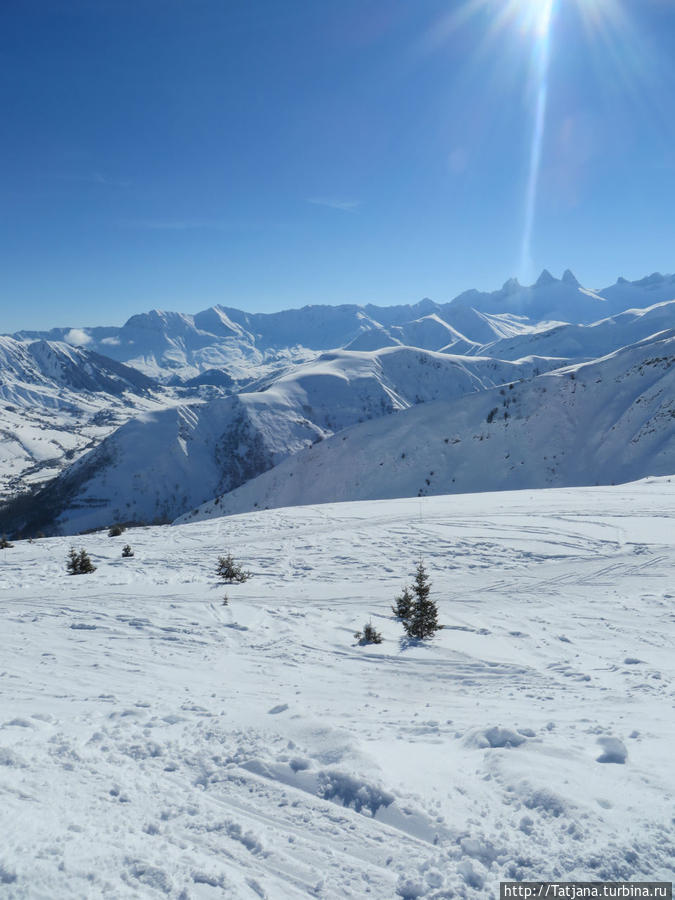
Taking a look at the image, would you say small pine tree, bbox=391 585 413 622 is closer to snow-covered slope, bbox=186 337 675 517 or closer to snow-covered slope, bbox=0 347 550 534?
snow-covered slope, bbox=186 337 675 517

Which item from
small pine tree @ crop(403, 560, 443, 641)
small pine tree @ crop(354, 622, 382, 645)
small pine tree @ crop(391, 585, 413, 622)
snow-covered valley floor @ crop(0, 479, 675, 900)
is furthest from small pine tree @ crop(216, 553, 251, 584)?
small pine tree @ crop(403, 560, 443, 641)

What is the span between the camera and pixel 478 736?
527cm

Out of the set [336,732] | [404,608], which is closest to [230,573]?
[404,608]

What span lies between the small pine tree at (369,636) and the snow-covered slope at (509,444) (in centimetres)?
3037

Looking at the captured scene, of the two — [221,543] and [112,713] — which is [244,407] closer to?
[221,543]

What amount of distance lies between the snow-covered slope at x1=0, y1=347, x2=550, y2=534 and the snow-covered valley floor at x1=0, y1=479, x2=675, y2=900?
9380 centimetres

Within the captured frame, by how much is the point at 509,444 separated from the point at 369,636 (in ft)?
123

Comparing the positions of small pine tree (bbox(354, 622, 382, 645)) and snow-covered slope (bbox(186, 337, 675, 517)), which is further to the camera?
snow-covered slope (bbox(186, 337, 675, 517))

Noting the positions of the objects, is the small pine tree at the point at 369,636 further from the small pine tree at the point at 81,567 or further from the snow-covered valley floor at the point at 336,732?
the small pine tree at the point at 81,567

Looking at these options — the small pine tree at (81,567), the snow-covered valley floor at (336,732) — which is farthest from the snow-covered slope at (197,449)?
the snow-covered valley floor at (336,732)

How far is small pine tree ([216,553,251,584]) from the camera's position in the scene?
493 inches

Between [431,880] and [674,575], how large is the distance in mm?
11080

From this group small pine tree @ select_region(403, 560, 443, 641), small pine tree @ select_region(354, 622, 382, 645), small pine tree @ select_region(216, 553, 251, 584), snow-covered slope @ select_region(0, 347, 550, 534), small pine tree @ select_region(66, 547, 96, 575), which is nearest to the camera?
small pine tree @ select_region(354, 622, 382, 645)

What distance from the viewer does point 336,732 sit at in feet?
17.2
